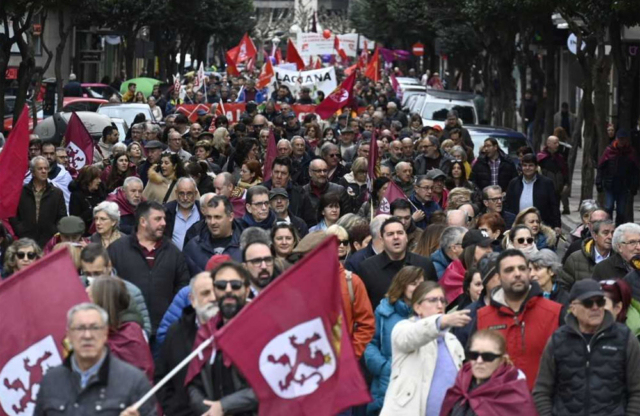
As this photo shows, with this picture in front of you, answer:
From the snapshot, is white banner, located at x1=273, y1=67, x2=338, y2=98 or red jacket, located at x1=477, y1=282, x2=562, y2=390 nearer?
red jacket, located at x1=477, y1=282, x2=562, y2=390

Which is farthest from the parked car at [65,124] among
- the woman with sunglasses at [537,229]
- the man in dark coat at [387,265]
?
the man in dark coat at [387,265]

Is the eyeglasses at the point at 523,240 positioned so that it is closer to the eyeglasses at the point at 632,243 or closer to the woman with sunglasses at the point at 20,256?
the eyeglasses at the point at 632,243

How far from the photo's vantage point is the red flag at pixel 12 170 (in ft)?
43.6

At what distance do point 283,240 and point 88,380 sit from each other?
154 inches

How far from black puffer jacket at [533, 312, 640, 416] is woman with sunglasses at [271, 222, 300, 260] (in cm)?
293

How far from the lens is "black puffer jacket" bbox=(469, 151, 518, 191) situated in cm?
1914

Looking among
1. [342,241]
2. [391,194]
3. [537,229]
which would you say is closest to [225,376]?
[342,241]

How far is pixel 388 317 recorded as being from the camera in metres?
9.24

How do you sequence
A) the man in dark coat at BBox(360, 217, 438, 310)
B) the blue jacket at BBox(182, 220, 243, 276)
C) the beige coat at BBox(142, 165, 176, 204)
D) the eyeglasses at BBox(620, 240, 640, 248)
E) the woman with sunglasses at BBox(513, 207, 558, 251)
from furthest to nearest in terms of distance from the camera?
the beige coat at BBox(142, 165, 176, 204) → the woman with sunglasses at BBox(513, 207, 558, 251) → the blue jacket at BBox(182, 220, 243, 276) → the eyeglasses at BBox(620, 240, 640, 248) → the man in dark coat at BBox(360, 217, 438, 310)

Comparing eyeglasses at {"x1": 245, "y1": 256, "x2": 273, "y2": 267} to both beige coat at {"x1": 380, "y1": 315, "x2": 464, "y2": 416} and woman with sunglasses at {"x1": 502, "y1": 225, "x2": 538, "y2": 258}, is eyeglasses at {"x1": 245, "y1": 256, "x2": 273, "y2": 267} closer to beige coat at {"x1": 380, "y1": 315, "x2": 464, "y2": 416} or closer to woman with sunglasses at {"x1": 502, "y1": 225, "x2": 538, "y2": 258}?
beige coat at {"x1": 380, "y1": 315, "x2": 464, "y2": 416}

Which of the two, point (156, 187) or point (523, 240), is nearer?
point (523, 240)

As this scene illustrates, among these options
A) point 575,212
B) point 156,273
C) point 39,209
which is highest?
point 156,273

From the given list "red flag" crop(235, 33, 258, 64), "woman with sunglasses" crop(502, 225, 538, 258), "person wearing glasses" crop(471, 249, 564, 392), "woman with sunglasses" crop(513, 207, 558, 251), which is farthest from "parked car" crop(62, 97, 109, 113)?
"person wearing glasses" crop(471, 249, 564, 392)

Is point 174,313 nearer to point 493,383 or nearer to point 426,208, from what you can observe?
point 493,383
